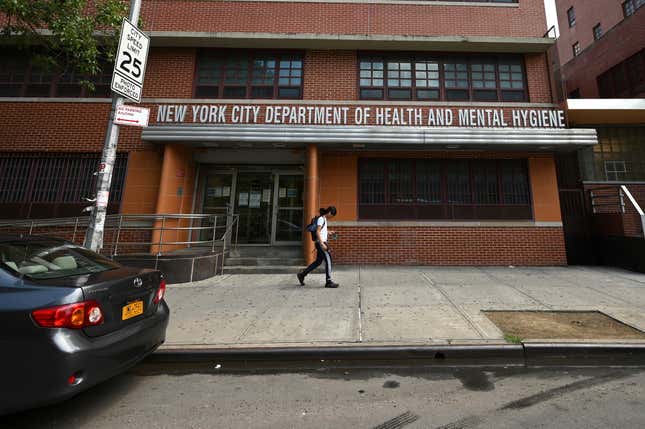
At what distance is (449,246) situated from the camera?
28.2ft

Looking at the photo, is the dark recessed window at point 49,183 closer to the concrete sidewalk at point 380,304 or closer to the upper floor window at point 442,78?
the concrete sidewalk at point 380,304

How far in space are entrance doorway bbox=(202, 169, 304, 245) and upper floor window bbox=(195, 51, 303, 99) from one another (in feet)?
8.62

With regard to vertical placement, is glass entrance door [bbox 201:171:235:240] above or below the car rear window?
above

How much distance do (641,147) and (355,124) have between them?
1107 cm

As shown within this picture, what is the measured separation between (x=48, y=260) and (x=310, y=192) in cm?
611

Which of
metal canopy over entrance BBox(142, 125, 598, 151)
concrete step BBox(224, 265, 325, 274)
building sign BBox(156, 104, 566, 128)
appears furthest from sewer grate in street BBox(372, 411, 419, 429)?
building sign BBox(156, 104, 566, 128)

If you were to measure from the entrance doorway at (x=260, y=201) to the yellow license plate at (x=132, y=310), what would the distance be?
6607 mm

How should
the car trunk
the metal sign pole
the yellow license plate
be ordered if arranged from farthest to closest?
1. the metal sign pole
2. the yellow license plate
3. the car trunk

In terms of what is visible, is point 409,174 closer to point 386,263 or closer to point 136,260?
point 386,263

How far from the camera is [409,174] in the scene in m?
9.14

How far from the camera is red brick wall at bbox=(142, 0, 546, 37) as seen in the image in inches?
379

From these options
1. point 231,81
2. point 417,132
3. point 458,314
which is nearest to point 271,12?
point 231,81

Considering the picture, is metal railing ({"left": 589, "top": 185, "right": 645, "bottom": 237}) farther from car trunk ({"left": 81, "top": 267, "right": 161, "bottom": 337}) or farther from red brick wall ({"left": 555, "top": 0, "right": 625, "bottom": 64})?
red brick wall ({"left": 555, "top": 0, "right": 625, "bottom": 64})

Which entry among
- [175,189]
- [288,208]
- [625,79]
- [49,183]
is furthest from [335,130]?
[625,79]
